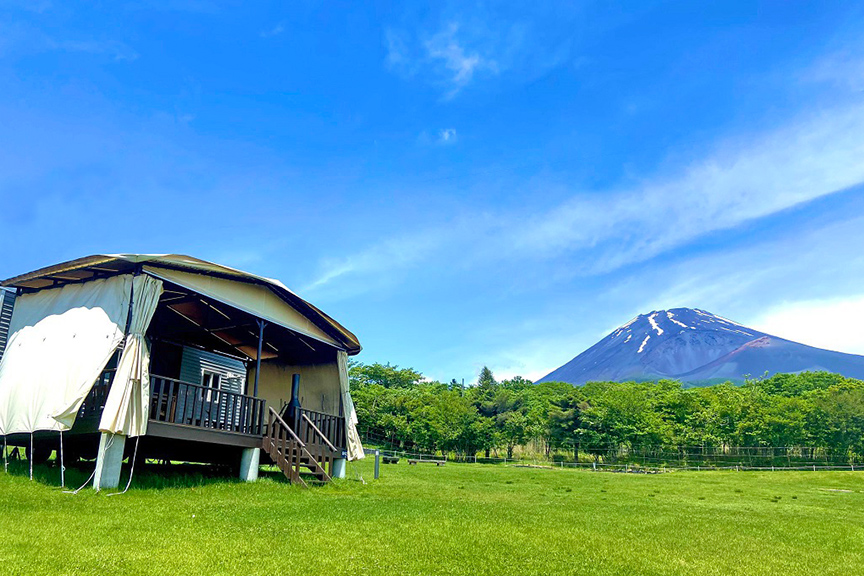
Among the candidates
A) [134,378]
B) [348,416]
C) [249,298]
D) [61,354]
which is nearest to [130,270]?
[61,354]

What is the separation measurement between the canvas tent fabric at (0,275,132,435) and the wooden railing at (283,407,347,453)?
4846 mm

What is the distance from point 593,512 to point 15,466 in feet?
37.9

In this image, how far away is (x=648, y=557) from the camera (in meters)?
6.94

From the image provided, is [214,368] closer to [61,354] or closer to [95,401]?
[61,354]

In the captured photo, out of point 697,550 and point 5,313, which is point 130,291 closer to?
point 5,313

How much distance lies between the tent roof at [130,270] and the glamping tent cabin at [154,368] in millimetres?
33

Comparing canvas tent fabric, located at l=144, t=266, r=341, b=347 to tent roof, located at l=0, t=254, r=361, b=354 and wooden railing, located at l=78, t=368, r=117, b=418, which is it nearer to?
tent roof, located at l=0, t=254, r=361, b=354

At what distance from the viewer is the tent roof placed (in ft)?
38.4

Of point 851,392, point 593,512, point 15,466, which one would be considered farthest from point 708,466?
point 15,466

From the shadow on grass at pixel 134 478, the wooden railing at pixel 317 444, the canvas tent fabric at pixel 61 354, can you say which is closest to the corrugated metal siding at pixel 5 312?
the canvas tent fabric at pixel 61 354


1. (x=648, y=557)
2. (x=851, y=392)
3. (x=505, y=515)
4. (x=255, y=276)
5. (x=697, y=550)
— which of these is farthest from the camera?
(x=851, y=392)

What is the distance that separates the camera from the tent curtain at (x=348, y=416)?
54.7 ft

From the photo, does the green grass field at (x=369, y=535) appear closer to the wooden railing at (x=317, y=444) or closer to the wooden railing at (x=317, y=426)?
the wooden railing at (x=317, y=444)

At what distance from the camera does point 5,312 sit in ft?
47.0
